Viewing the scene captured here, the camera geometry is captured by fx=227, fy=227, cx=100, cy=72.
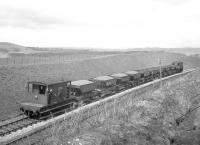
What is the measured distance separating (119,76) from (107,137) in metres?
19.1

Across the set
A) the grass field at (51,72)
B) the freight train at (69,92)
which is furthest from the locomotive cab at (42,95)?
the grass field at (51,72)

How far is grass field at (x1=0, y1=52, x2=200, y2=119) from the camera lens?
2438 cm

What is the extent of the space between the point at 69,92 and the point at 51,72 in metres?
16.3

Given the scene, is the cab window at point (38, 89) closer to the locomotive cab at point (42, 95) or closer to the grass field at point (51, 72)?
the locomotive cab at point (42, 95)

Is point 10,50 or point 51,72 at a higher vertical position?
point 10,50

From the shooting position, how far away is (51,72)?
35.8 m

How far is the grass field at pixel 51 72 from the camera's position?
2438 centimetres

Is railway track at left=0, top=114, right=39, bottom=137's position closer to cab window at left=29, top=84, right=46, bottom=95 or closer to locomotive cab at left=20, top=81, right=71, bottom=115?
locomotive cab at left=20, top=81, right=71, bottom=115

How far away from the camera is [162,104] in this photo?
58.5 ft

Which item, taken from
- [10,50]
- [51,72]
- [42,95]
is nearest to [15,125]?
[42,95]

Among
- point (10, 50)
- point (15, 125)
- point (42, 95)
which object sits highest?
point (10, 50)

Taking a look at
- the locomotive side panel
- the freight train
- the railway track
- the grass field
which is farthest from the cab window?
the grass field

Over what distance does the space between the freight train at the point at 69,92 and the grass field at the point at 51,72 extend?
1.76m

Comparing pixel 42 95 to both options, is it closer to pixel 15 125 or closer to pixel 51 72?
pixel 15 125
